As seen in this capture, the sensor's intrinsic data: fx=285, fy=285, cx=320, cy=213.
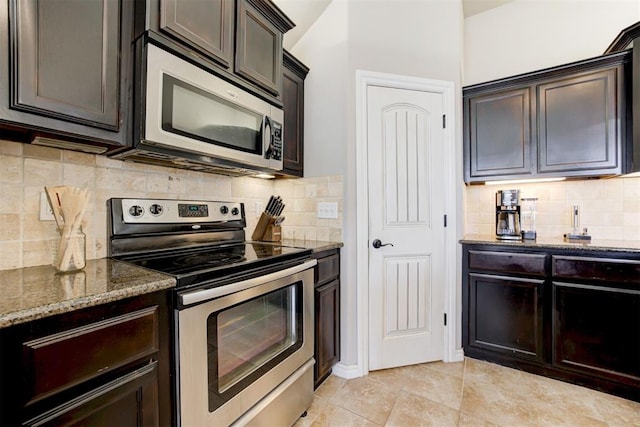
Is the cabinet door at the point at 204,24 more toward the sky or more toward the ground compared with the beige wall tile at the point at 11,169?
more toward the sky

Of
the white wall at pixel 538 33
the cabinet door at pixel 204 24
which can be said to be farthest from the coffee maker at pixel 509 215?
the cabinet door at pixel 204 24

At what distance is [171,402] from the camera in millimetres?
979

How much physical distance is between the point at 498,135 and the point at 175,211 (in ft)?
8.34

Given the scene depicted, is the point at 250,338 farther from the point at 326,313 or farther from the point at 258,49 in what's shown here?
the point at 258,49

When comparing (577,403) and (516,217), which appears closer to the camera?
(577,403)

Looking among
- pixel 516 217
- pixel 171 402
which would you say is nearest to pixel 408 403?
pixel 171 402

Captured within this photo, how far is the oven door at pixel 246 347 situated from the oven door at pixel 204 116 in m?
0.68

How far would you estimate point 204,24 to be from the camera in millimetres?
1353

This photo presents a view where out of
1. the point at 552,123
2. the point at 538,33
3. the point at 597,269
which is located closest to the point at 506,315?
the point at 597,269

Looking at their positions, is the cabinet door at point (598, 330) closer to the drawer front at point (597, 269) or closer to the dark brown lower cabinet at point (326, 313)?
the drawer front at point (597, 269)

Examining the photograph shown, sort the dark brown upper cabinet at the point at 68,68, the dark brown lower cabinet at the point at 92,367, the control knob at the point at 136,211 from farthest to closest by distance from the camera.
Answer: the control knob at the point at 136,211
the dark brown upper cabinet at the point at 68,68
the dark brown lower cabinet at the point at 92,367

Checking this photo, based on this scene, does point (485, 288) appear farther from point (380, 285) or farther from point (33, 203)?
point (33, 203)

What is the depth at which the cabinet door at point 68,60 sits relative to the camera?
2.91ft

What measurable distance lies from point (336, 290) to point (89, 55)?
177 cm
